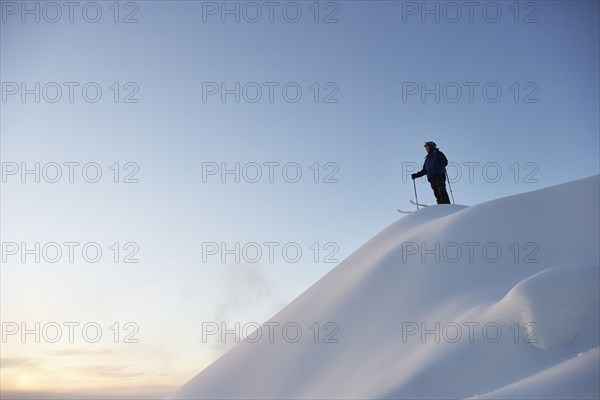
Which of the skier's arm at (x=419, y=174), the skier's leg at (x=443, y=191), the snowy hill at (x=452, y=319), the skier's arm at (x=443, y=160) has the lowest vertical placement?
the snowy hill at (x=452, y=319)

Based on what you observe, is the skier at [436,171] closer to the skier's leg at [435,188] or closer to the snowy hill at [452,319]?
the skier's leg at [435,188]

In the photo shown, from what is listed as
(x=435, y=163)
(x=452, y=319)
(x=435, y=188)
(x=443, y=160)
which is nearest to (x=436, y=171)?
(x=435, y=163)

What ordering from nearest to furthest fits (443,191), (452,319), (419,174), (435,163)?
(452,319) → (435,163) → (443,191) → (419,174)

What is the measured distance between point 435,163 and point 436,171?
20 centimetres

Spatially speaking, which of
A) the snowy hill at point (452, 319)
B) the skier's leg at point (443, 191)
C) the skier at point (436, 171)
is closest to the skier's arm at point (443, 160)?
the skier at point (436, 171)

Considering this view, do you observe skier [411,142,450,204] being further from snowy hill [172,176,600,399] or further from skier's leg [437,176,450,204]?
snowy hill [172,176,600,399]

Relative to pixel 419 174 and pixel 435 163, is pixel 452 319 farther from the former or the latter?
pixel 419 174

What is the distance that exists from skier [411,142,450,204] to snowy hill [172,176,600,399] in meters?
1.34

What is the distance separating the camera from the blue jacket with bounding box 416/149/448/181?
13.8 m

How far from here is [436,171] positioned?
544 inches

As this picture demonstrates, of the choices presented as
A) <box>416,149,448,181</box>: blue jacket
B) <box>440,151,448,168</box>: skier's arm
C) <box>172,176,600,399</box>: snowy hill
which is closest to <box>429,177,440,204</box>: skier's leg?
<box>416,149,448,181</box>: blue jacket

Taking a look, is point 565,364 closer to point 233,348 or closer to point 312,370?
point 312,370

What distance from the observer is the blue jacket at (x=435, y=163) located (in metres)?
13.8

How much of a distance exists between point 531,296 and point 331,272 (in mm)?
6878
